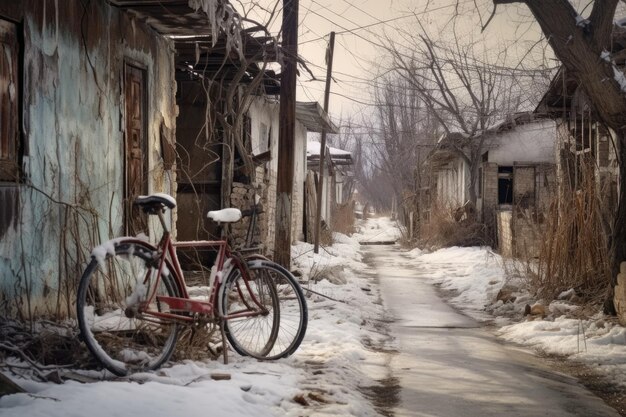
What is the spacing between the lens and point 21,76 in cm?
534

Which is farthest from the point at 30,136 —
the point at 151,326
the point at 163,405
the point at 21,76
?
the point at 163,405

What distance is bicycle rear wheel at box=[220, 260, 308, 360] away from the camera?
5254 mm

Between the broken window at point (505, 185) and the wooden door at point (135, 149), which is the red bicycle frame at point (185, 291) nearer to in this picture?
the wooden door at point (135, 149)

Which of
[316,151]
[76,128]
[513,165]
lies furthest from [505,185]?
[76,128]

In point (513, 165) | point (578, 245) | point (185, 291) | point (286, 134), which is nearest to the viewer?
point (185, 291)

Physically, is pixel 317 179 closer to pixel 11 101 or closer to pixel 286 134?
pixel 286 134

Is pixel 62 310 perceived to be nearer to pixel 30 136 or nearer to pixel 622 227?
pixel 30 136

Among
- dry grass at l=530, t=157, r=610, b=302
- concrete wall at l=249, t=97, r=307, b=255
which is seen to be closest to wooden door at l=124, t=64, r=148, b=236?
dry grass at l=530, t=157, r=610, b=302

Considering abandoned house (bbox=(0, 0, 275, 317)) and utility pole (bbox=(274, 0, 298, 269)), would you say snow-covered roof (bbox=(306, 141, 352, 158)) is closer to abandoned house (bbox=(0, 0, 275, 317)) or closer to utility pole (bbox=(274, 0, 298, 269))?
utility pole (bbox=(274, 0, 298, 269))

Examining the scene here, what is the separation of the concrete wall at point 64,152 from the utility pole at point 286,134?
10.3 ft

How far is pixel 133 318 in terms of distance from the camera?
4676mm

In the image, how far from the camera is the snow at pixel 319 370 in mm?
3609

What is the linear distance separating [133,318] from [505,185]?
18931 mm

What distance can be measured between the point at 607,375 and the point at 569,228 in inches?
126
